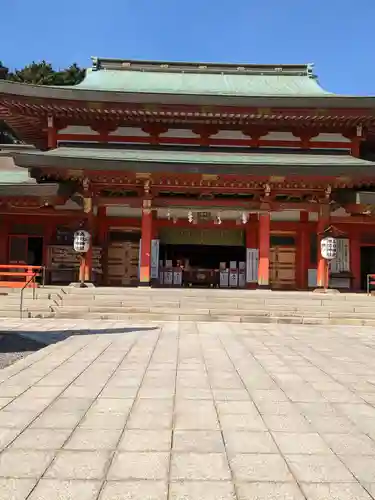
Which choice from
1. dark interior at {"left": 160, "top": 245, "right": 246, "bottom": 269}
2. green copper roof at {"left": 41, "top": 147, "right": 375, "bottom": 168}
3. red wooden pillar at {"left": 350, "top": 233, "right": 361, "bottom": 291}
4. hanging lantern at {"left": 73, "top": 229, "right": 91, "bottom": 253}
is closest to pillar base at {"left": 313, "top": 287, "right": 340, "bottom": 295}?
red wooden pillar at {"left": 350, "top": 233, "right": 361, "bottom": 291}

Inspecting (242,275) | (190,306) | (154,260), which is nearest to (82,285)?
(154,260)

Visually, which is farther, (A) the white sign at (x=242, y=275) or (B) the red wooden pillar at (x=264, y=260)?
(A) the white sign at (x=242, y=275)

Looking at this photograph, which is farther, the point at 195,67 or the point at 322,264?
the point at 195,67

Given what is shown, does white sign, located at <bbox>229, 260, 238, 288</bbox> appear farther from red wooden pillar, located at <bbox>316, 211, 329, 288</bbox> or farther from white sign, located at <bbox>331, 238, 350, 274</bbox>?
red wooden pillar, located at <bbox>316, 211, 329, 288</bbox>

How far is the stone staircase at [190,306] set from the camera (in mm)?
12172

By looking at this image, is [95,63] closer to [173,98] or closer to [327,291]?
[173,98]

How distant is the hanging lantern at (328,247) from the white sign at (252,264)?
330cm

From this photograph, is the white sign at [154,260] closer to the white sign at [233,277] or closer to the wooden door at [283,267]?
the white sign at [233,277]

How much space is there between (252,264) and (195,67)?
10485 mm

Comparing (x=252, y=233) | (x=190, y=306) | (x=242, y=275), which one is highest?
(x=252, y=233)

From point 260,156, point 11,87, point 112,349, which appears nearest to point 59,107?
point 11,87

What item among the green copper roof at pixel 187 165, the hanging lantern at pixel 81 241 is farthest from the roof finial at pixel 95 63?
the hanging lantern at pixel 81 241

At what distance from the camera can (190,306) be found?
12.9 m

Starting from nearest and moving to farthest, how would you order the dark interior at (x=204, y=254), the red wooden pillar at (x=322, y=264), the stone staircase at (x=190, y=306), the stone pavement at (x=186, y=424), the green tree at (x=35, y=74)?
1. the stone pavement at (x=186, y=424)
2. the stone staircase at (x=190, y=306)
3. the red wooden pillar at (x=322, y=264)
4. the dark interior at (x=204, y=254)
5. the green tree at (x=35, y=74)
